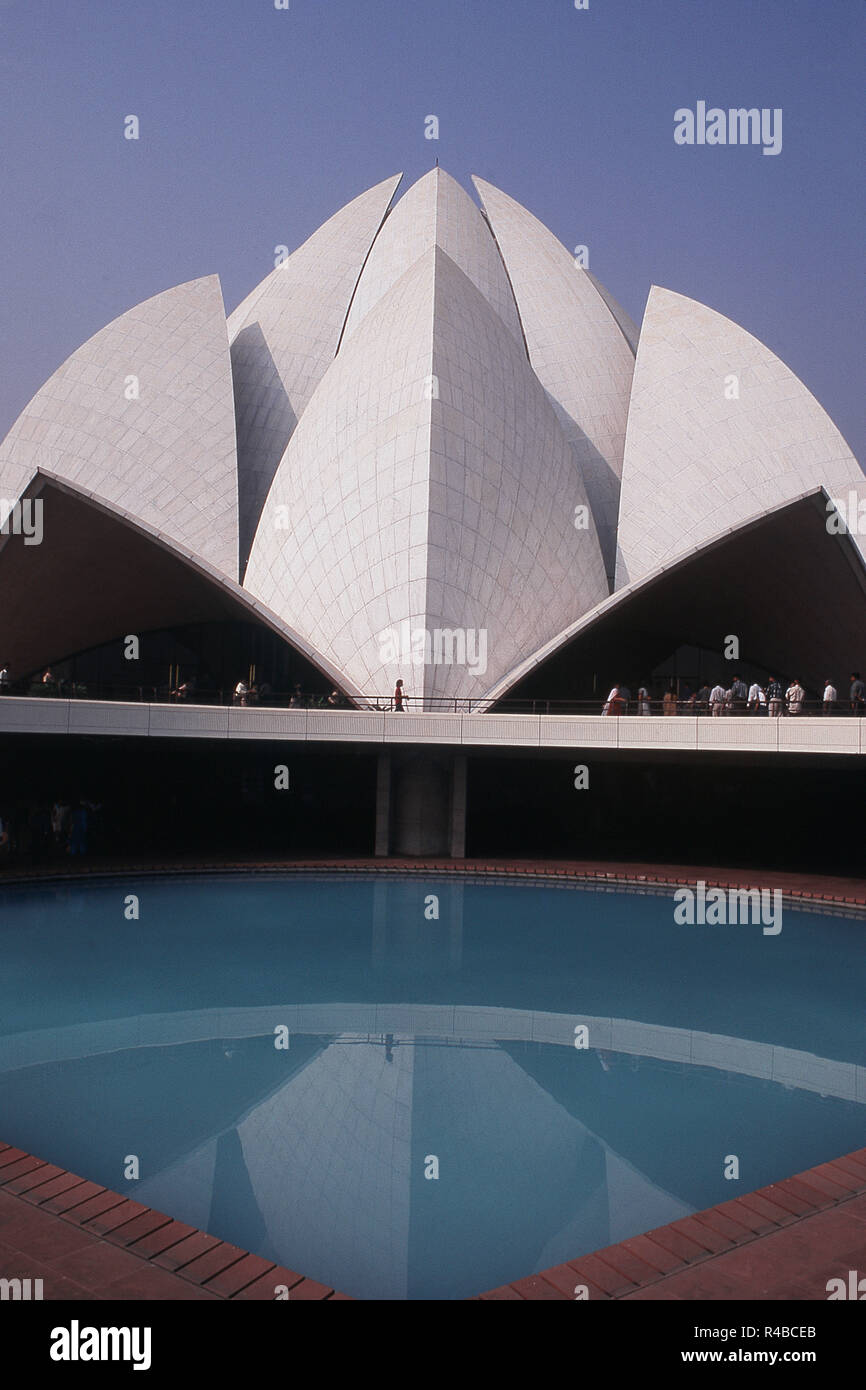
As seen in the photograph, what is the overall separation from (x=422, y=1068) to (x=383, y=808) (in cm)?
876

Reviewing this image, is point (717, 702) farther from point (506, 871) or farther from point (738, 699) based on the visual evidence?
point (506, 871)

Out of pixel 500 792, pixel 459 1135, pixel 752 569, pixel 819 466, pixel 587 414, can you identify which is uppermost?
pixel 587 414

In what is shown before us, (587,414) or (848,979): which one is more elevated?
(587,414)

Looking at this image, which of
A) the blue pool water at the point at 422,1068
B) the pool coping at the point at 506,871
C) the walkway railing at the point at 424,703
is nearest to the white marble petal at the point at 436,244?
the walkway railing at the point at 424,703

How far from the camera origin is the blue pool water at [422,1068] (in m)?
5.21

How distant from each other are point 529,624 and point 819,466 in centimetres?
666

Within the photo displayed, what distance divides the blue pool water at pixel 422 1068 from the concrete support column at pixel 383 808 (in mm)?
3308

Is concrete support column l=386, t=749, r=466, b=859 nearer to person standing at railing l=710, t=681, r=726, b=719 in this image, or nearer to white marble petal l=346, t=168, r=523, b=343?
person standing at railing l=710, t=681, r=726, b=719

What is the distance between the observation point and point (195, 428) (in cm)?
2181

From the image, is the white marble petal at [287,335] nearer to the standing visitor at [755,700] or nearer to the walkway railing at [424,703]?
the walkway railing at [424,703]

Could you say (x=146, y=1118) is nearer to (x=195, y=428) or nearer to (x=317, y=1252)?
(x=317, y=1252)

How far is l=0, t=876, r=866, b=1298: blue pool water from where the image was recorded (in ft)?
17.1

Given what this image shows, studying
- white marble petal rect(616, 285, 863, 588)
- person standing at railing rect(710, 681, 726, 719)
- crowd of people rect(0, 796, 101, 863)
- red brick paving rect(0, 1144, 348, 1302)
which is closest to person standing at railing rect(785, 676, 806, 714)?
person standing at railing rect(710, 681, 726, 719)
